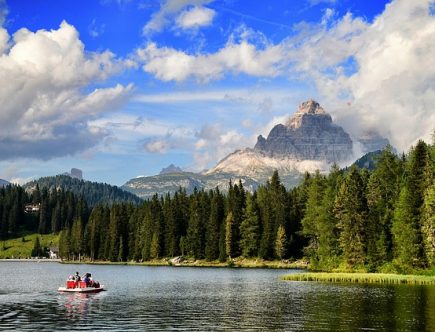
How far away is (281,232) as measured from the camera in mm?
179375

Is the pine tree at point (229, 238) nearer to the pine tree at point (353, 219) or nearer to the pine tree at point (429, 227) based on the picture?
the pine tree at point (353, 219)

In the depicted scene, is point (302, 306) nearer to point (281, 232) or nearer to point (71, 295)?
point (71, 295)

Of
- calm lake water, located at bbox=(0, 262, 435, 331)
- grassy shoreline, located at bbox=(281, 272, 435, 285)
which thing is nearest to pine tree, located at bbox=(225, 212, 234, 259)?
grassy shoreline, located at bbox=(281, 272, 435, 285)

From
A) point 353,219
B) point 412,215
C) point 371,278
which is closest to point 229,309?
point 371,278

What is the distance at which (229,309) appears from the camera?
66375 millimetres

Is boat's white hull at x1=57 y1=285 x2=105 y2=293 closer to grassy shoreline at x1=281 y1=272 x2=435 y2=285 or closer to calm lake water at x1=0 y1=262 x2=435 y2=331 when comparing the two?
calm lake water at x1=0 y1=262 x2=435 y2=331

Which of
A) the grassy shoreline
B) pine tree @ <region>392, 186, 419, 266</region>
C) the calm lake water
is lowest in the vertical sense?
the calm lake water

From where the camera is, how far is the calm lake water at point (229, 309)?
54031mm

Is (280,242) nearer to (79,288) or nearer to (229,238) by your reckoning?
(229,238)

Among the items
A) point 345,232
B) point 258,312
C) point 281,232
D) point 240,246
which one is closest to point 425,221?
point 345,232

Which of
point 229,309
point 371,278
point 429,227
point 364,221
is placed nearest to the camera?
point 229,309

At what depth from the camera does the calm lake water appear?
54031 millimetres

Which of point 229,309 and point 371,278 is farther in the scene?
point 371,278

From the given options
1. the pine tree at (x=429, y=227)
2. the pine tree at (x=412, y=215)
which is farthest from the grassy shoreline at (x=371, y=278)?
the pine tree at (x=412, y=215)
